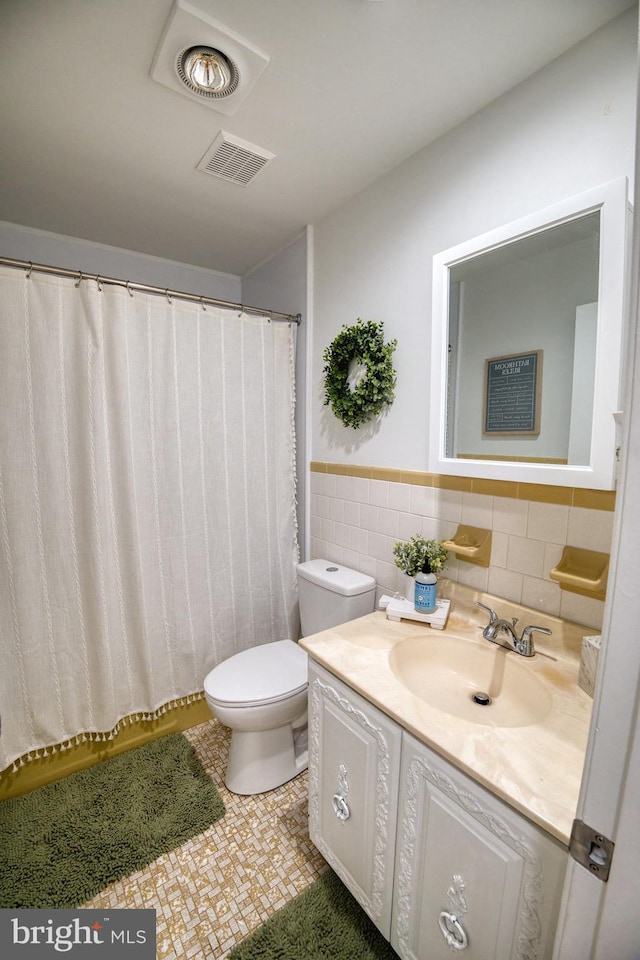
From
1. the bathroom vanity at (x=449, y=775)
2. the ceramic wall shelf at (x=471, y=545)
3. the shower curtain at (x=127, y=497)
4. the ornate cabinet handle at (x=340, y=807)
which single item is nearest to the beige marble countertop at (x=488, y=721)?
the bathroom vanity at (x=449, y=775)

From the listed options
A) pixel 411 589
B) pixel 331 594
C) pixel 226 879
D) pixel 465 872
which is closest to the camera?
pixel 465 872

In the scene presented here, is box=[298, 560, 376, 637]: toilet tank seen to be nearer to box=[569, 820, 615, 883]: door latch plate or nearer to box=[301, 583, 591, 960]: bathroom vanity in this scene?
box=[301, 583, 591, 960]: bathroom vanity

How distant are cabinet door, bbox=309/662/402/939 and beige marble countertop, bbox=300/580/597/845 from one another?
0.21ft

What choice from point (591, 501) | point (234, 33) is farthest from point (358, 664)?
point (234, 33)

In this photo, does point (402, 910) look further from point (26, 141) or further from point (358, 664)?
point (26, 141)

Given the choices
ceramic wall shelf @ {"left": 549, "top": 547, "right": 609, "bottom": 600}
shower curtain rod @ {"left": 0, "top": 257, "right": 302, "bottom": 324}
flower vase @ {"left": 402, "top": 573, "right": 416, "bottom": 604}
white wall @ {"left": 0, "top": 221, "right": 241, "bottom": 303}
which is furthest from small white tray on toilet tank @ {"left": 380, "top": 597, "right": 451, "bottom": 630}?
white wall @ {"left": 0, "top": 221, "right": 241, "bottom": 303}

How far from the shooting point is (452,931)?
0.79 meters

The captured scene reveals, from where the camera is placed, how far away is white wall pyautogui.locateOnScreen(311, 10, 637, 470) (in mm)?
947

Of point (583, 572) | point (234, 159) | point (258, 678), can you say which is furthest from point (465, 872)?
point (234, 159)

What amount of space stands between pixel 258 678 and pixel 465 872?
92cm

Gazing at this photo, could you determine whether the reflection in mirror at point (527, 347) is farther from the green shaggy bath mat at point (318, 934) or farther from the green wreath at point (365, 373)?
the green shaggy bath mat at point (318, 934)

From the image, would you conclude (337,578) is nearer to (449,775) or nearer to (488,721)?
(488,721)

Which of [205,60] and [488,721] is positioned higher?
[205,60]

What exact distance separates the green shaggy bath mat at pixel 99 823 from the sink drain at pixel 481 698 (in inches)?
41.5
